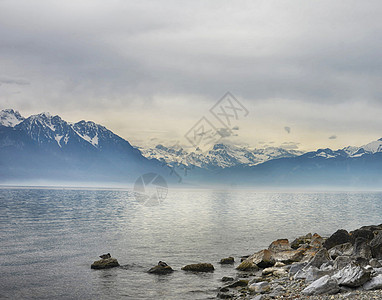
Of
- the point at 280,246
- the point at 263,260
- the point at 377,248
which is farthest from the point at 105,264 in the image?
the point at 377,248

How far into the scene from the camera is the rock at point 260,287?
73.6 ft

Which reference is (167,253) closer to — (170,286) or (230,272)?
(230,272)

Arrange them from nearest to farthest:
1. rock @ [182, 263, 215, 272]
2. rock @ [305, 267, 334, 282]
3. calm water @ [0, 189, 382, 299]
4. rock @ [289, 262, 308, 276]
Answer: rock @ [305, 267, 334, 282]
calm water @ [0, 189, 382, 299]
rock @ [289, 262, 308, 276]
rock @ [182, 263, 215, 272]

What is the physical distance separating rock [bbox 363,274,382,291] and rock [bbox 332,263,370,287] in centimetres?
21

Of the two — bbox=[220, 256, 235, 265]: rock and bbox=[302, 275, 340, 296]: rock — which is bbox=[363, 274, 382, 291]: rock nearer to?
bbox=[302, 275, 340, 296]: rock

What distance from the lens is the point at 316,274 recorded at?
21.8 meters

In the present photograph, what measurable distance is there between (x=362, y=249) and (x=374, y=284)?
30.4ft

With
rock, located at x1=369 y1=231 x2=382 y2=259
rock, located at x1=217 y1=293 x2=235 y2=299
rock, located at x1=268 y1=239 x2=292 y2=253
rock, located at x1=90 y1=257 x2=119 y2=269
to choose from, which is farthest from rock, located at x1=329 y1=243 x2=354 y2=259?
rock, located at x1=90 y1=257 x2=119 y2=269

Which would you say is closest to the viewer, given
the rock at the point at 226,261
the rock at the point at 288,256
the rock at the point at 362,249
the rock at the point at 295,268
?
the rock at the point at 295,268

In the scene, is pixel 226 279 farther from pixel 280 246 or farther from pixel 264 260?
pixel 280 246

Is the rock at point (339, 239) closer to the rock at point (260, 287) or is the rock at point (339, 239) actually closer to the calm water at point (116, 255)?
the calm water at point (116, 255)

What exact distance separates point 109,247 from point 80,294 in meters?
18.2

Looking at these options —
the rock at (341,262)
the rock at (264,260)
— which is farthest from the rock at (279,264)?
the rock at (341,262)

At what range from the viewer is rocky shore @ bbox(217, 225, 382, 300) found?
18.4 m
